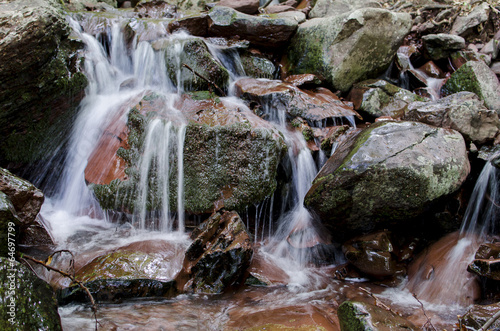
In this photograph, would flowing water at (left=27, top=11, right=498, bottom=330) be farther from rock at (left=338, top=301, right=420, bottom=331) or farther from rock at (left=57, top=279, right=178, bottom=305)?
rock at (left=338, top=301, right=420, bottom=331)

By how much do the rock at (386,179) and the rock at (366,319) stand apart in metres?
1.33

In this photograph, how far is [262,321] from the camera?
3.07 m

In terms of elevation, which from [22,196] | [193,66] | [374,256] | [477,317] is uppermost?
[193,66]

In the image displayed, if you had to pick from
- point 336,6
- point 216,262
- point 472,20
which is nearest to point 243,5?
point 336,6

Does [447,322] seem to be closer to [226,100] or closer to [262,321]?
[262,321]

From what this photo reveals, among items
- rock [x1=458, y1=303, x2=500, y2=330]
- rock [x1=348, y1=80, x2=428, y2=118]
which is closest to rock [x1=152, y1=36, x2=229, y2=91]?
rock [x1=348, y1=80, x2=428, y2=118]

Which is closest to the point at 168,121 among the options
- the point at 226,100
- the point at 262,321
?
the point at 226,100

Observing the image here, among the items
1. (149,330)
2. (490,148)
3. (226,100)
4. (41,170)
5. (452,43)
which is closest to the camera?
(149,330)

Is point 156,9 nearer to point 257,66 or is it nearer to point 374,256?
point 257,66

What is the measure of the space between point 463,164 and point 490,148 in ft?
3.04

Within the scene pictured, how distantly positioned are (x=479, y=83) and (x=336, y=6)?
5389mm

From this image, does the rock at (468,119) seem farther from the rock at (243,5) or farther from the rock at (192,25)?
the rock at (243,5)

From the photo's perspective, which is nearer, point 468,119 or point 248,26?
point 468,119

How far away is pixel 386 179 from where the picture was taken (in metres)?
3.80
